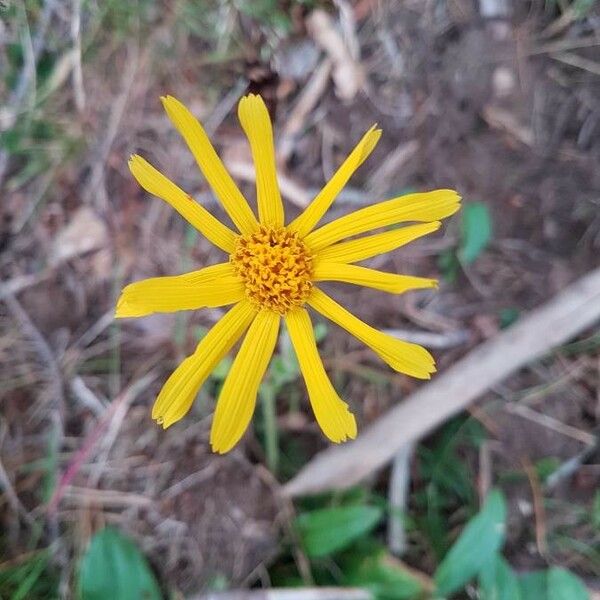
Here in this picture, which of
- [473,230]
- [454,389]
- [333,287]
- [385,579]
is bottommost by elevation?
[385,579]

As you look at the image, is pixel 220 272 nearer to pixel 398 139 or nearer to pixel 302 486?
pixel 302 486

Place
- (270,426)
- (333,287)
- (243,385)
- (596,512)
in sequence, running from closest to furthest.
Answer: (243,385) → (270,426) → (596,512) → (333,287)

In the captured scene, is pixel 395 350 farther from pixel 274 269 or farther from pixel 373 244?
A: pixel 274 269

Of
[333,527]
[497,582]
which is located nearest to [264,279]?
[333,527]

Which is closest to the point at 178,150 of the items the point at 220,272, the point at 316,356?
the point at 220,272

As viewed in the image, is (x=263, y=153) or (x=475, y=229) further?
(x=475, y=229)

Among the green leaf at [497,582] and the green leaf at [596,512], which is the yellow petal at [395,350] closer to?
the green leaf at [497,582]
